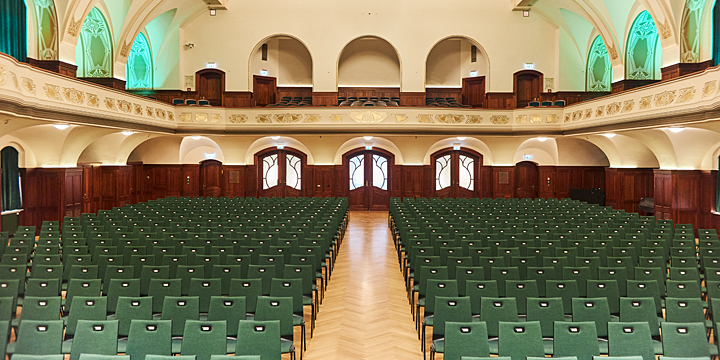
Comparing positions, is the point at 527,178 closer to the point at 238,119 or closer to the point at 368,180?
the point at 368,180

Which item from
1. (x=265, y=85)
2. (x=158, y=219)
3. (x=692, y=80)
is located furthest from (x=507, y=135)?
(x=158, y=219)

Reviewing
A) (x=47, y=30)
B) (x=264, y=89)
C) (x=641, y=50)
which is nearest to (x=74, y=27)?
(x=47, y=30)

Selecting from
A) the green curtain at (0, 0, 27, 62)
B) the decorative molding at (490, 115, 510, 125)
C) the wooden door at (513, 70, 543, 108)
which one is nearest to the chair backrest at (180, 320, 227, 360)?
the green curtain at (0, 0, 27, 62)

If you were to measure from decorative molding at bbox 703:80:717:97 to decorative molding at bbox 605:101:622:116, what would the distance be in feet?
13.0

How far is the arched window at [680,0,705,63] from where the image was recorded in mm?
13672

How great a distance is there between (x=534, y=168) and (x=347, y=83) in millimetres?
10123

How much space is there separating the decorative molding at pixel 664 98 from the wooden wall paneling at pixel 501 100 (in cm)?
878

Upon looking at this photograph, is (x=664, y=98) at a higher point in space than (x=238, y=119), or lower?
lower

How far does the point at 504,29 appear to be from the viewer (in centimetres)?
2106

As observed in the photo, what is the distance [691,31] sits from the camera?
13.9 metres

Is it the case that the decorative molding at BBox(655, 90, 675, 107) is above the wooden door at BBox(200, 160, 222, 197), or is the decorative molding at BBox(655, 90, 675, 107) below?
above

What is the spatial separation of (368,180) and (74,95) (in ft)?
42.3

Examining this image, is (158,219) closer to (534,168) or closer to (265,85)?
(265,85)

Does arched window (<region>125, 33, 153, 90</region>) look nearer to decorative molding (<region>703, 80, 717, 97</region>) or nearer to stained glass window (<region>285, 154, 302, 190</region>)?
stained glass window (<region>285, 154, 302, 190</region>)
